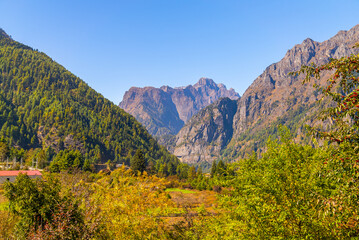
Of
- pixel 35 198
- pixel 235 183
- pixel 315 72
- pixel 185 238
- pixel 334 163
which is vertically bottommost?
pixel 185 238

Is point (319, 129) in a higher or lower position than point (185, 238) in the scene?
higher

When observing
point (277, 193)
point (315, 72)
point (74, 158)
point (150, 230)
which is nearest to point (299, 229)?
point (277, 193)

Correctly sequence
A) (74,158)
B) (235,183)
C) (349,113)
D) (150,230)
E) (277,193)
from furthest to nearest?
(74,158)
(235,183)
(150,230)
(277,193)
(349,113)

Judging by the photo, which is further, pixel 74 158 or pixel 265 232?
pixel 74 158

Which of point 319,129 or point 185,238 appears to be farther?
point 185,238

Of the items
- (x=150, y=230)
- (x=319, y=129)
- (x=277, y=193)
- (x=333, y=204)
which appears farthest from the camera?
(x=150, y=230)

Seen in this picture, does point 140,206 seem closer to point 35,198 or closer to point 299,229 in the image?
point 35,198

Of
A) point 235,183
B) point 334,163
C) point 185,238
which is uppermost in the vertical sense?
point 334,163

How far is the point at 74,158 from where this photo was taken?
11806 cm

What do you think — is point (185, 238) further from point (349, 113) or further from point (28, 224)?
point (349, 113)

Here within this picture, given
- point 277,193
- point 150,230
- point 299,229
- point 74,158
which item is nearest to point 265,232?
point 299,229

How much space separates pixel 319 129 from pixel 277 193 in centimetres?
638

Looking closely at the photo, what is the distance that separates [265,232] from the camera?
439 inches

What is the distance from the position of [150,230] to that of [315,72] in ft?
52.4
